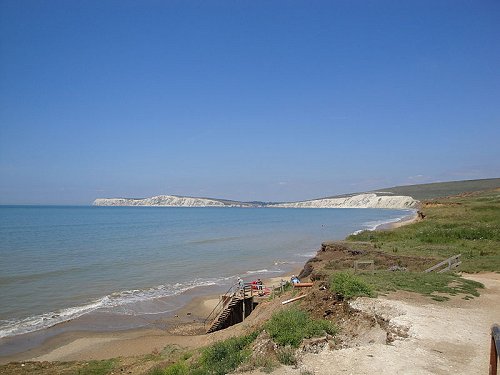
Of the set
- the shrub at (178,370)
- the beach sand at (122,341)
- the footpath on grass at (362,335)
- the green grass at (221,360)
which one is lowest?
the beach sand at (122,341)

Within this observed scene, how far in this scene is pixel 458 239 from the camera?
2759 centimetres

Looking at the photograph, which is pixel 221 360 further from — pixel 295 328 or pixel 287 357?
pixel 295 328

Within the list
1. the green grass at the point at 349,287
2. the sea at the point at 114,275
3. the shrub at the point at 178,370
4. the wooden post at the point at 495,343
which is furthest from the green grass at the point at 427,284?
the sea at the point at 114,275

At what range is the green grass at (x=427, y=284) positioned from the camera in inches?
530

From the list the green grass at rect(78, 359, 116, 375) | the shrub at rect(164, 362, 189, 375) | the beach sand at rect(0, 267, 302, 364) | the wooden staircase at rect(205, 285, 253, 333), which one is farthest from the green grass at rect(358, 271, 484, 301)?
the green grass at rect(78, 359, 116, 375)

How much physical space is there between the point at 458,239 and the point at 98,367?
81.5ft

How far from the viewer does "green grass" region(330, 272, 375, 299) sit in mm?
11820

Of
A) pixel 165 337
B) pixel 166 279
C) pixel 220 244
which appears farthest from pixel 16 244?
pixel 165 337

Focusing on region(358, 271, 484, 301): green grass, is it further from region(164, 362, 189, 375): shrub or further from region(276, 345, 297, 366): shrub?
region(164, 362, 189, 375): shrub

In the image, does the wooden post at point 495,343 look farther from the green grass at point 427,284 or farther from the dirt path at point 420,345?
the green grass at point 427,284

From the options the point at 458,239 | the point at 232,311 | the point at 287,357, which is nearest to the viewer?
the point at 287,357

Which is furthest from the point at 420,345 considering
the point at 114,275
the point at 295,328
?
the point at 114,275

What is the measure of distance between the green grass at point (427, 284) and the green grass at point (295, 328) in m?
3.74

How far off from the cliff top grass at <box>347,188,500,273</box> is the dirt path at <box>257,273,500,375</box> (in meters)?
8.41
